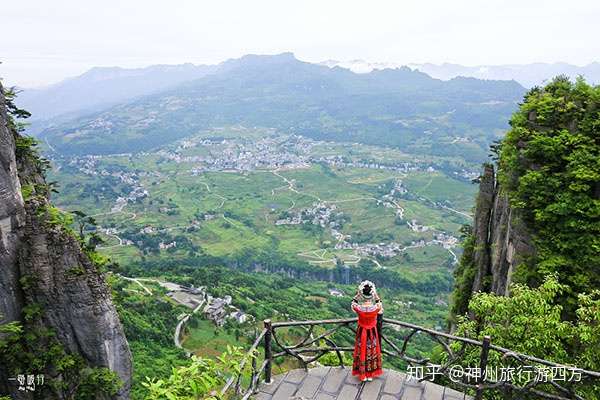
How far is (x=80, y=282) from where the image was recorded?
18734mm

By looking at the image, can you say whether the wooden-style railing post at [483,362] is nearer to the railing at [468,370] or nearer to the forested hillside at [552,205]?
the railing at [468,370]

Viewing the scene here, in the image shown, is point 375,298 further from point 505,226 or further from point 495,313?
point 505,226

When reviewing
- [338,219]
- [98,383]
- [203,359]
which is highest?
[203,359]

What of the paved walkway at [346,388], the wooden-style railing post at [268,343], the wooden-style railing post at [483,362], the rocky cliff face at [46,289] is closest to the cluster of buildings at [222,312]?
the rocky cliff face at [46,289]

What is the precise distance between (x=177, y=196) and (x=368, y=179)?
257ft

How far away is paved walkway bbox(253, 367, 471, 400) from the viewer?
23.9 ft

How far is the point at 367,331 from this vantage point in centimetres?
714

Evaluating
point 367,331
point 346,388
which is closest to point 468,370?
point 367,331

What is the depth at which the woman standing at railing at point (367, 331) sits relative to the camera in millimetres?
7059

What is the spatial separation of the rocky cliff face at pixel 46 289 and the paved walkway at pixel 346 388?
47.3 ft

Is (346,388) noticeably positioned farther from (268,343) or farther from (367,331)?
(268,343)

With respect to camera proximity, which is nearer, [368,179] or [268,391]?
[268,391]

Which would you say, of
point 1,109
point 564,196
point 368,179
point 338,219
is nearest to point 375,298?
point 564,196

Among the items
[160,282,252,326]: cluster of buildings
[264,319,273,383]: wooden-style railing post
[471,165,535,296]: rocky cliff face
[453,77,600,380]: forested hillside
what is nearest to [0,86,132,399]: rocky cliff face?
[264,319,273,383]: wooden-style railing post
